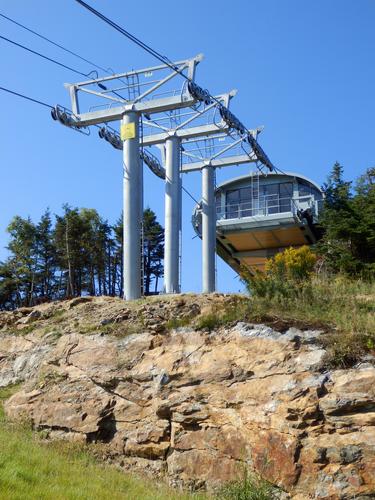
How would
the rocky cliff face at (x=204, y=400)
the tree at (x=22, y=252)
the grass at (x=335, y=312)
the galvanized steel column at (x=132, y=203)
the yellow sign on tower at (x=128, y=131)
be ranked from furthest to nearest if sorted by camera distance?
the tree at (x=22, y=252) < the yellow sign on tower at (x=128, y=131) < the galvanized steel column at (x=132, y=203) < the grass at (x=335, y=312) < the rocky cliff face at (x=204, y=400)

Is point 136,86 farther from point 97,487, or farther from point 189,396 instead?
point 97,487

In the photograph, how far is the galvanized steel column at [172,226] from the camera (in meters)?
23.9

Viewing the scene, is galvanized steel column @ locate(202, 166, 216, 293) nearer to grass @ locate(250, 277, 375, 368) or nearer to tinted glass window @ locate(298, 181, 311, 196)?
tinted glass window @ locate(298, 181, 311, 196)

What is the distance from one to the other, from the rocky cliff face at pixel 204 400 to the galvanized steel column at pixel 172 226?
870 centimetres

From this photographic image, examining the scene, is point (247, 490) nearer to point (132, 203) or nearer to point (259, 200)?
point (132, 203)

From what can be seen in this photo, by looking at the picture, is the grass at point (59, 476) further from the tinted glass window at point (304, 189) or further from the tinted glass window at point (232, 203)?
the tinted glass window at point (304, 189)

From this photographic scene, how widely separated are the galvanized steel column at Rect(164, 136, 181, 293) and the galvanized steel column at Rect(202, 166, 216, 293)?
11.9ft

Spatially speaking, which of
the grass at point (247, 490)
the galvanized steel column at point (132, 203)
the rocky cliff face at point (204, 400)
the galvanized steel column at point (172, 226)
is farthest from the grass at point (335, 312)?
the galvanized steel column at point (172, 226)

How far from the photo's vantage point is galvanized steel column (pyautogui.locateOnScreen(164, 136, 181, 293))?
2386 cm

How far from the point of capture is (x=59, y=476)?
31.2 feet

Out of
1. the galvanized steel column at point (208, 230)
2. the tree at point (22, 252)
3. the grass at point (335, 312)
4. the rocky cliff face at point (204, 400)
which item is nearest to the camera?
the rocky cliff face at point (204, 400)

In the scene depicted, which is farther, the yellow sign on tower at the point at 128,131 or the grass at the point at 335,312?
the yellow sign on tower at the point at 128,131

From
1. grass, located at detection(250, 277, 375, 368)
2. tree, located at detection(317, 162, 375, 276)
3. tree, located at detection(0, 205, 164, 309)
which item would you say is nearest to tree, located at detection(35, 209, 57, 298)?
tree, located at detection(0, 205, 164, 309)

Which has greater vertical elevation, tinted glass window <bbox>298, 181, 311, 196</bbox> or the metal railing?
tinted glass window <bbox>298, 181, 311, 196</bbox>
